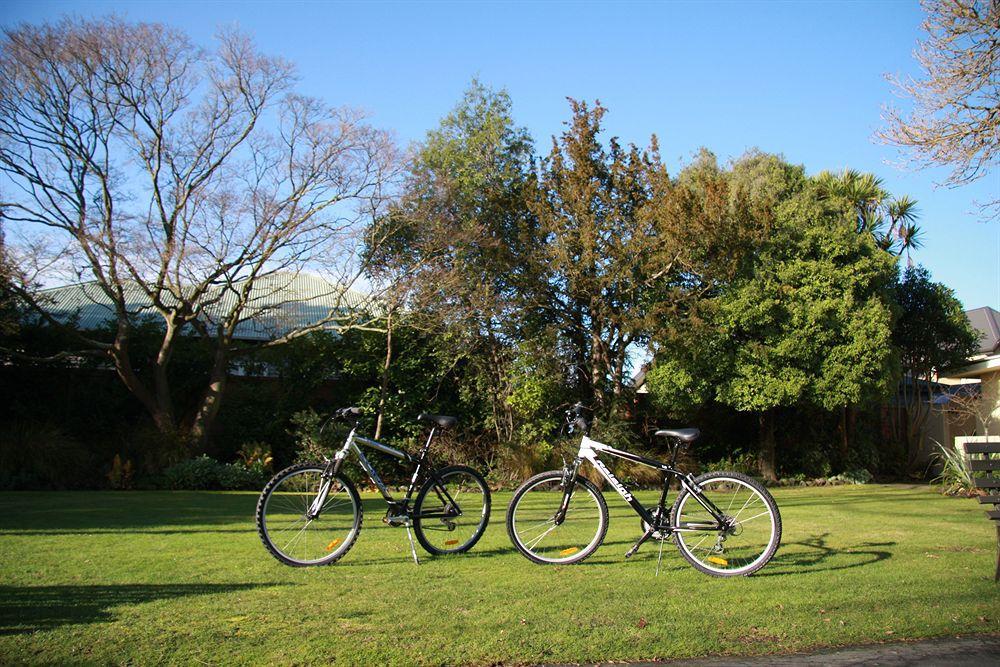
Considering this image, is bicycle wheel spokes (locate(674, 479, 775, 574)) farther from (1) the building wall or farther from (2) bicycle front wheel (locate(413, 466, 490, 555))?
(1) the building wall

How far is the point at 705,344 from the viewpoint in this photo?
16.9 meters

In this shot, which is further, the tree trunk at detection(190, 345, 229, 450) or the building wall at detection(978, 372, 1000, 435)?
the building wall at detection(978, 372, 1000, 435)

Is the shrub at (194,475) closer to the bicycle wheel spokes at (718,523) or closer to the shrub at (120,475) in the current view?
the shrub at (120,475)

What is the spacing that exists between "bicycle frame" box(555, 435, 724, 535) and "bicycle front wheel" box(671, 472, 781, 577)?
0.04 feet

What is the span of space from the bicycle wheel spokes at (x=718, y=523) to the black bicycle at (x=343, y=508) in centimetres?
176

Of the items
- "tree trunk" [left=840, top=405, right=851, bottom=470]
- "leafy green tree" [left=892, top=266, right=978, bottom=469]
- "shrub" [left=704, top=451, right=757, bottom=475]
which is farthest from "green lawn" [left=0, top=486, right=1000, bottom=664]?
"leafy green tree" [left=892, top=266, right=978, bottom=469]

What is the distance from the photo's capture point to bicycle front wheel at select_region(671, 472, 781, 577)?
6.03 meters

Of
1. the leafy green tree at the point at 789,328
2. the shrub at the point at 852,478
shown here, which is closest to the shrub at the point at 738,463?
the shrub at the point at 852,478

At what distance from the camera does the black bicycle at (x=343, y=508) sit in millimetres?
6207

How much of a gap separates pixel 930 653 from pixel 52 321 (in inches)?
660

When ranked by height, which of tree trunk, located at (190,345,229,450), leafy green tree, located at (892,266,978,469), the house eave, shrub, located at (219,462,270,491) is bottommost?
shrub, located at (219,462,270,491)

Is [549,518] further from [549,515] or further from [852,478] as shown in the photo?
[852,478]

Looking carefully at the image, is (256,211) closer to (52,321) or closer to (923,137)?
(52,321)

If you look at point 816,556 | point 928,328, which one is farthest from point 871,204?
point 816,556
